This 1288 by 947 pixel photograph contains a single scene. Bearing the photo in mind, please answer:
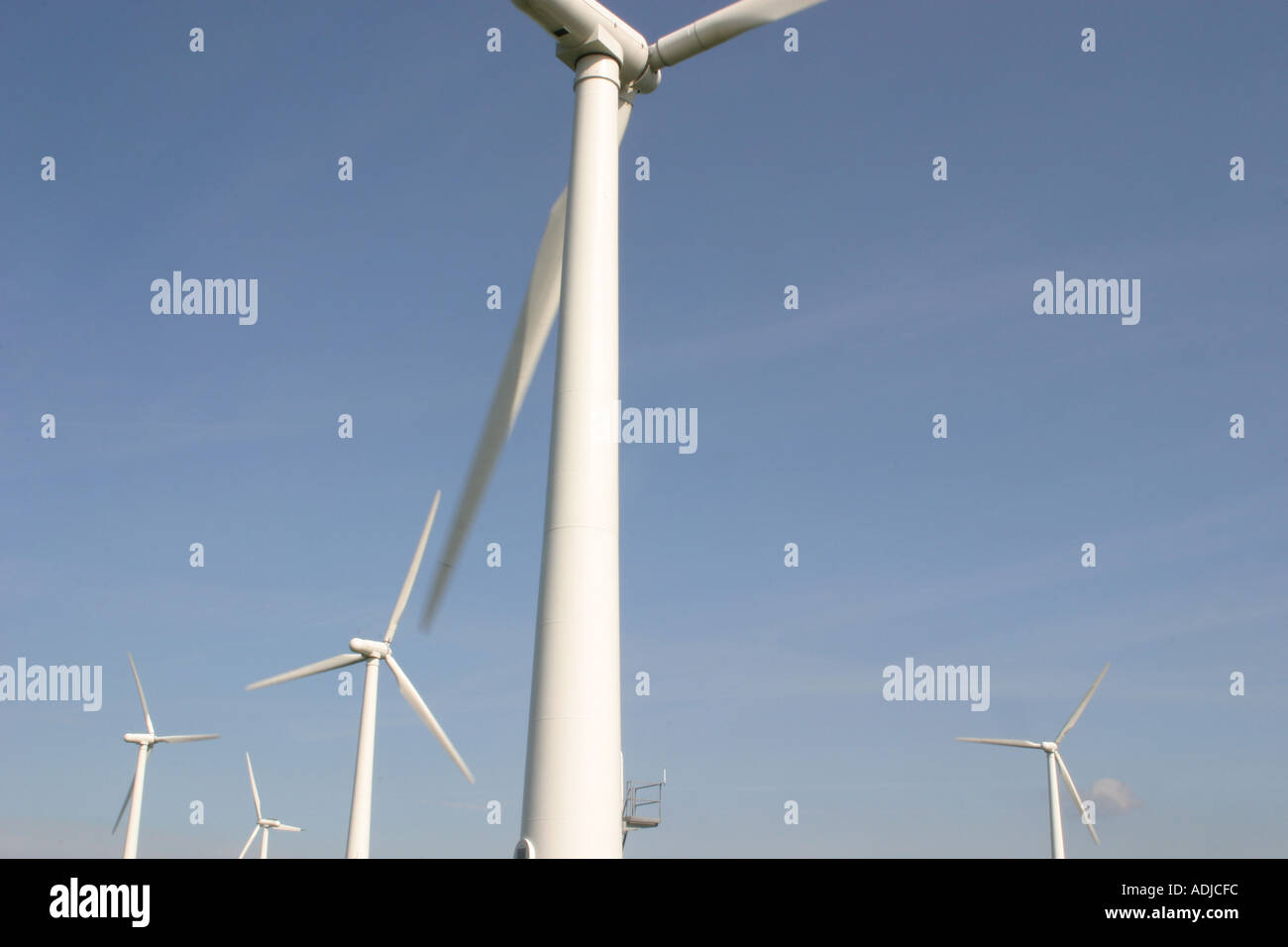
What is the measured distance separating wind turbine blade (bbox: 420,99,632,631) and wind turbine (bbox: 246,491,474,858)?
49.4ft

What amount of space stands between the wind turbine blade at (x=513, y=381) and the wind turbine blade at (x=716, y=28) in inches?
60.5

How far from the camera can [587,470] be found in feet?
58.9

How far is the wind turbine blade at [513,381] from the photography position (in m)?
23.8

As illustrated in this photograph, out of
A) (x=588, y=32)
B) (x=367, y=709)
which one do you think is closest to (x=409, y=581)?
(x=367, y=709)

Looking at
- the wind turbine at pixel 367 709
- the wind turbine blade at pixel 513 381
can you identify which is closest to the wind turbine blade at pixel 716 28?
the wind turbine blade at pixel 513 381

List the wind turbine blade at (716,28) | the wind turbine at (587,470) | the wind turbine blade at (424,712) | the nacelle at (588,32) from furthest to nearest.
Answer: the wind turbine blade at (424,712) → the wind turbine blade at (716,28) → the nacelle at (588,32) → the wind turbine at (587,470)

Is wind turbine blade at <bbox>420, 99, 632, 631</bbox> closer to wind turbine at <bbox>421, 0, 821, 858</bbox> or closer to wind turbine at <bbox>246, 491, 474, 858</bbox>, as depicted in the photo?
wind turbine at <bbox>421, 0, 821, 858</bbox>

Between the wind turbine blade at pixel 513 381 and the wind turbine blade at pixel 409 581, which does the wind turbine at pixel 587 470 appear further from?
the wind turbine blade at pixel 409 581
